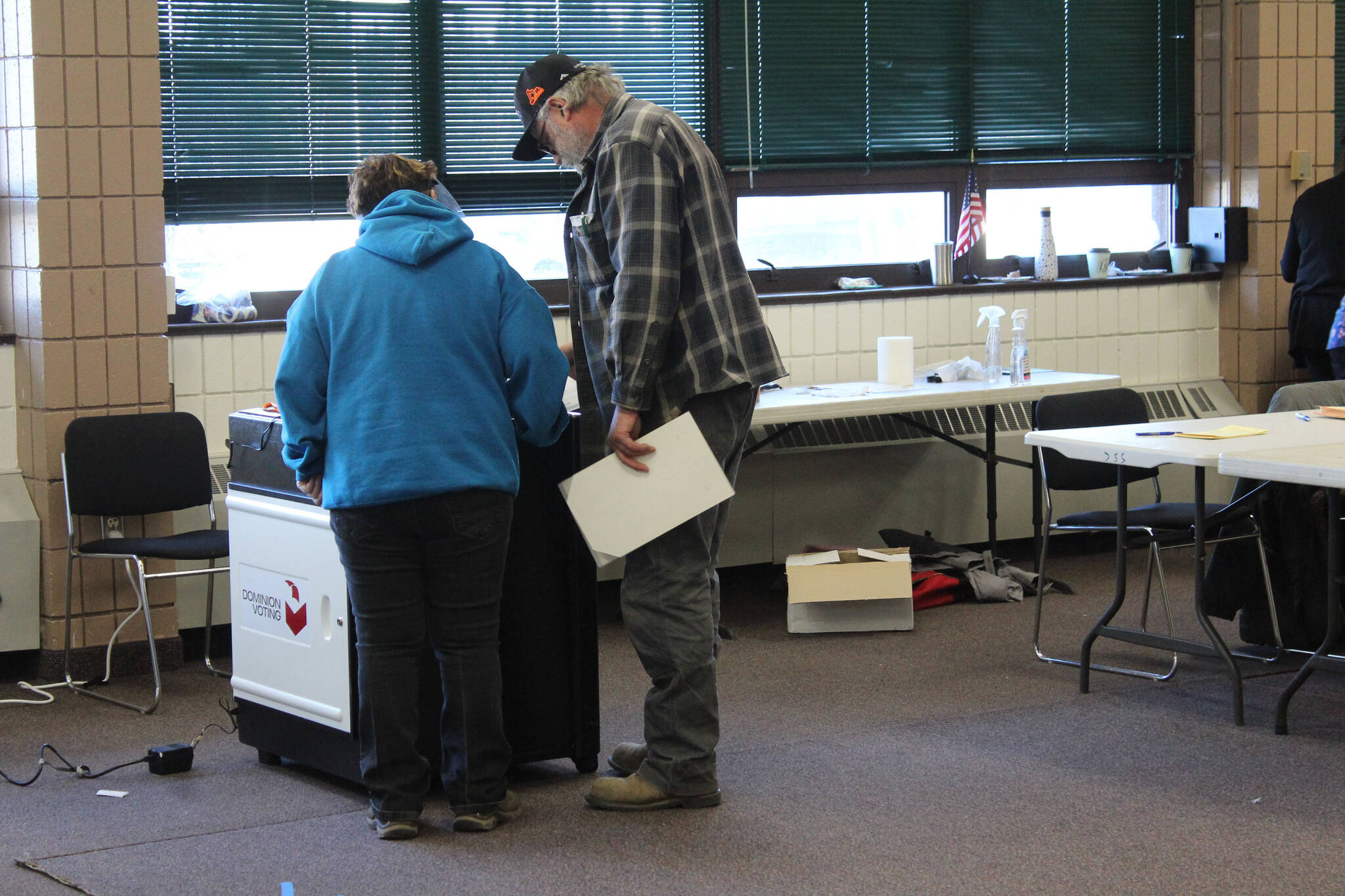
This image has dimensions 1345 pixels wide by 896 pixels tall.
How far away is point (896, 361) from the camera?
5.53 metres

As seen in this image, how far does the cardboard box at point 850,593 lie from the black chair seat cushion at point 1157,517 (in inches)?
24.8

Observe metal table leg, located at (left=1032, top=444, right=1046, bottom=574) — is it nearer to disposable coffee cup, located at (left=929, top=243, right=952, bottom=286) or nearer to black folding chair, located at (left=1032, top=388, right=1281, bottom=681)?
black folding chair, located at (left=1032, top=388, right=1281, bottom=681)

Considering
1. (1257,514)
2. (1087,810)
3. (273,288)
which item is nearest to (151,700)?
(273,288)

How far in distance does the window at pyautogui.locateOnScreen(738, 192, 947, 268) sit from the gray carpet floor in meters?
→ 2.23

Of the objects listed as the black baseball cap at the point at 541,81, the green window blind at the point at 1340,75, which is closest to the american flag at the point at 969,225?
the green window blind at the point at 1340,75

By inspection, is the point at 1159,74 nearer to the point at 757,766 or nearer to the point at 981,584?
the point at 981,584

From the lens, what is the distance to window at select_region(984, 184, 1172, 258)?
6.61 meters

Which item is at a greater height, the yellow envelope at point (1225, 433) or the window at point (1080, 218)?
the window at point (1080, 218)

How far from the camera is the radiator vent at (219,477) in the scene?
4980 millimetres

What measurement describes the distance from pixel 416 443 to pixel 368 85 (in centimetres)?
283

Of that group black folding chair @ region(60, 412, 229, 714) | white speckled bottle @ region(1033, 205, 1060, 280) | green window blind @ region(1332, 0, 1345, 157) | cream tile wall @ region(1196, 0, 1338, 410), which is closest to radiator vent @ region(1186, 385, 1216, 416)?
cream tile wall @ region(1196, 0, 1338, 410)

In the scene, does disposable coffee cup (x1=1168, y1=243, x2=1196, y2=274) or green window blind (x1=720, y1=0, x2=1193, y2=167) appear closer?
green window blind (x1=720, y1=0, x2=1193, y2=167)

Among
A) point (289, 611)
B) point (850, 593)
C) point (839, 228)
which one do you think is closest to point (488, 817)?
point (289, 611)

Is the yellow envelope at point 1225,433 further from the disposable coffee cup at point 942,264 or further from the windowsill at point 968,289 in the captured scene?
the disposable coffee cup at point 942,264
